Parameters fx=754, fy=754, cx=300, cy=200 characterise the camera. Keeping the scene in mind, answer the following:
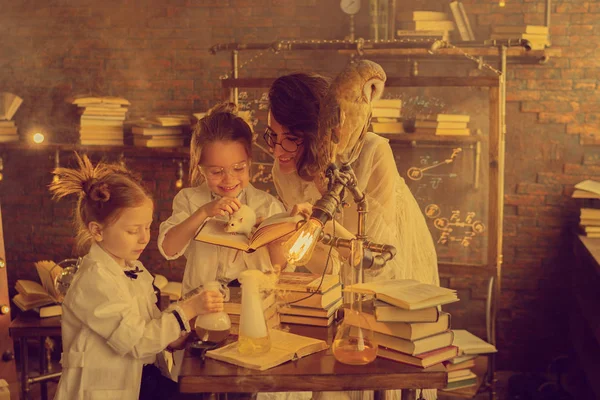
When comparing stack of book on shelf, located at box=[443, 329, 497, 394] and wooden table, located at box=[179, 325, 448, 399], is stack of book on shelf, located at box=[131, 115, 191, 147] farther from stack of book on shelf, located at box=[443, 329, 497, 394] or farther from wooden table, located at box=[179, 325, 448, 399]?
Result: wooden table, located at box=[179, 325, 448, 399]

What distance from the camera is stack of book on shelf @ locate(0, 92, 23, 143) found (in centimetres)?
498

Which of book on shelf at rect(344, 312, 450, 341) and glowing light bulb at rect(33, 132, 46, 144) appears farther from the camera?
glowing light bulb at rect(33, 132, 46, 144)

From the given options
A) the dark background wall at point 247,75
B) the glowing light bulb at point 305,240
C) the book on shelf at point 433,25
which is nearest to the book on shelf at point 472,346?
the dark background wall at point 247,75

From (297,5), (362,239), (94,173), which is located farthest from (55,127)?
(362,239)

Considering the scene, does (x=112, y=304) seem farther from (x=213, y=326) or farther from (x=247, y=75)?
(x=247, y=75)

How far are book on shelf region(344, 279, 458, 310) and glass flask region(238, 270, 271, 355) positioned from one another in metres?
0.26

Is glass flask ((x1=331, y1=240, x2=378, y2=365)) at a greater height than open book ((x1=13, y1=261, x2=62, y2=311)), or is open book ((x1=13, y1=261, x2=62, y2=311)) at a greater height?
glass flask ((x1=331, y1=240, x2=378, y2=365))

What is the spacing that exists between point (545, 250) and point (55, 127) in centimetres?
336

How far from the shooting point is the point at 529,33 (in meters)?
4.40

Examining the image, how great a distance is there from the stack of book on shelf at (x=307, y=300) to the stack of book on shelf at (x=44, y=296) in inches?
74.4

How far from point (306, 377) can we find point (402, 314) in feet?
1.03

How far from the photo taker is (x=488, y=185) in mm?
4168

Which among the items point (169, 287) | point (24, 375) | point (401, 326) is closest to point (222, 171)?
point (401, 326)

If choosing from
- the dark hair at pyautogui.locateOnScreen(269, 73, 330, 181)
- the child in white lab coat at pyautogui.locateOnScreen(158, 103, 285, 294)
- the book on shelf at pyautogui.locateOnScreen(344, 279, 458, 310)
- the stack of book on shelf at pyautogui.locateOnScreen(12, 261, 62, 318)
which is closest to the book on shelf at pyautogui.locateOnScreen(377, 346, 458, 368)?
the book on shelf at pyautogui.locateOnScreen(344, 279, 458, 310)
